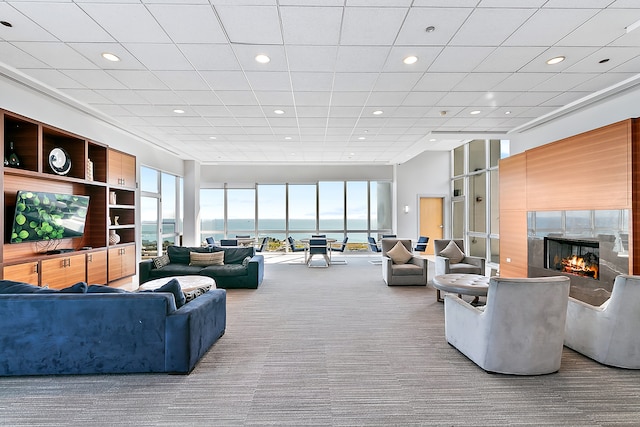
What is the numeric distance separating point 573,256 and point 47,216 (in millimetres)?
8689

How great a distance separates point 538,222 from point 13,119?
8.88 m

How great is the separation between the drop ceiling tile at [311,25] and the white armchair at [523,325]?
9.35 feet

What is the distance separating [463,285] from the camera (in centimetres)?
442

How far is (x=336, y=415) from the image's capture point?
94.3 inches

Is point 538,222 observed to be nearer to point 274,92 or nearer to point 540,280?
point 540,280

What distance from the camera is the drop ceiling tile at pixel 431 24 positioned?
2.96 meters

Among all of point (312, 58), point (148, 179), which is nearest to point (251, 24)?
point (312, 58)

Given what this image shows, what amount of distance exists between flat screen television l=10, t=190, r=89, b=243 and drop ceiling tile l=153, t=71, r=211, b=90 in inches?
106

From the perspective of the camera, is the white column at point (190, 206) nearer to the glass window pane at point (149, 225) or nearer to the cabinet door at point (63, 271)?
the glass window pane at point (149, 225)

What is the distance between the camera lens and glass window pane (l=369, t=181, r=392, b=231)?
1274cm

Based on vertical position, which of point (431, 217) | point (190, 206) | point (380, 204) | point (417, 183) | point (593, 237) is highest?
point (417, 183)

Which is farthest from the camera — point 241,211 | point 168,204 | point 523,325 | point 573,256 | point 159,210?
point 241,211

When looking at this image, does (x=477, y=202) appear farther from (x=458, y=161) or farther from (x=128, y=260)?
(x=128, y=260)

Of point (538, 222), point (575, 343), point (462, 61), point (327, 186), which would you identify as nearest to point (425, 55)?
point (462, 61)
